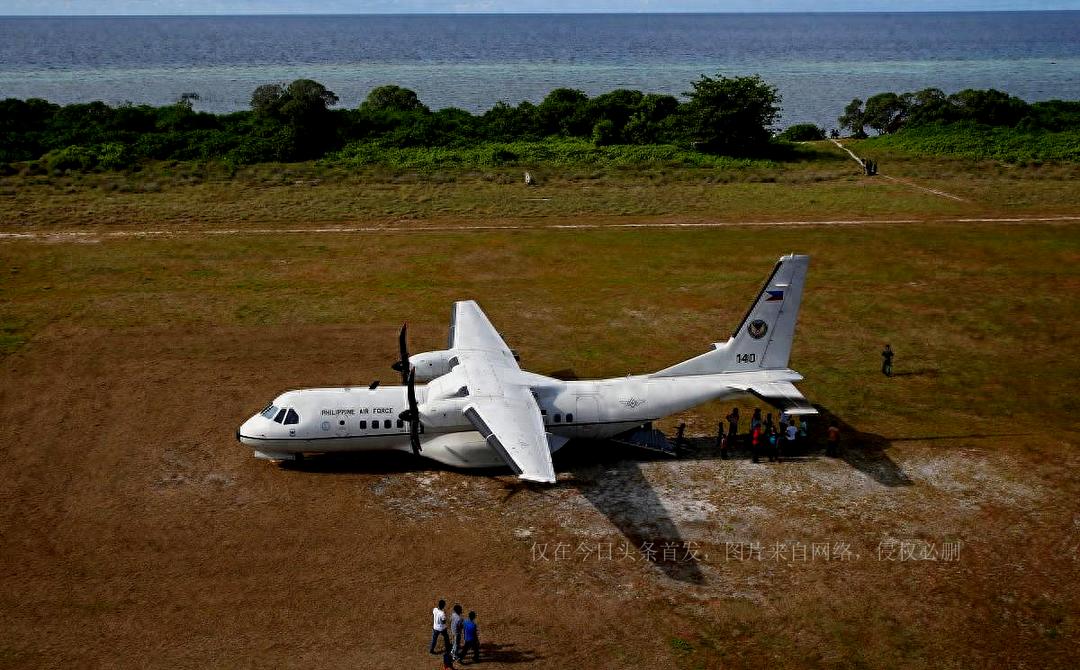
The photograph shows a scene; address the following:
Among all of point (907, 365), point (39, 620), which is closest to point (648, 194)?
point (907, 365)

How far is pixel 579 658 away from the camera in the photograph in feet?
65.3

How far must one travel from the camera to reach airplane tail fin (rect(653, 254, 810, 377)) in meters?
28.4

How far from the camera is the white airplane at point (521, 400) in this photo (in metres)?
27.0

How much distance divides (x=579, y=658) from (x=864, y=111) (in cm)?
10143

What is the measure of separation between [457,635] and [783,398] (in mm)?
13754

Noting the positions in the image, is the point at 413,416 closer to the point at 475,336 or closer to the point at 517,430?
the point at 517,430

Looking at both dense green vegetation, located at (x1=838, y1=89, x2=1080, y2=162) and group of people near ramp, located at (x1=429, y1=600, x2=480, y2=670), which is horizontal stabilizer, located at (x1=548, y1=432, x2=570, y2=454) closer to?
group of people near ramp, located at (x1=429, y1=600, x2=480, y2=670)

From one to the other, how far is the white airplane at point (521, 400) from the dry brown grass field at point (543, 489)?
121cm

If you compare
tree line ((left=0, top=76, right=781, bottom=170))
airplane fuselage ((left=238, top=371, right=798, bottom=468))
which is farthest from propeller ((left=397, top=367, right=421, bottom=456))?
tree line ((left=0, top=76, right=781, bottom=170))

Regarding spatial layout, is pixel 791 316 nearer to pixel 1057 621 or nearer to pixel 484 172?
pixel 1057 621

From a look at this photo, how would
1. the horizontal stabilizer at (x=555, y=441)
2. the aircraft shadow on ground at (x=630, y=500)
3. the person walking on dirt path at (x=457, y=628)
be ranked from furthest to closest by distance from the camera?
the horizontal stabilizer at (x=555, y=441), the aircraft shadow on ground at (x=630, y=500), the person walking on dirt path at (x=457, y=628)

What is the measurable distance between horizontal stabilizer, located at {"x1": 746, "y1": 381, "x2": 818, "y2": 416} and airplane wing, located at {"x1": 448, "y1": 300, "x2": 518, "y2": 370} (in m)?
8.46

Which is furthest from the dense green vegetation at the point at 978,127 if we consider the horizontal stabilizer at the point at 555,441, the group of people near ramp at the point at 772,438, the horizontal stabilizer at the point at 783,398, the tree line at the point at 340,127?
the horizontal stabilizer at the point at 555,441

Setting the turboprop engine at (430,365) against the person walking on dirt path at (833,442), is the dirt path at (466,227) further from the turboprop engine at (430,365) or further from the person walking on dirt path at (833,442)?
the person walking on dirt path at (833,442)
